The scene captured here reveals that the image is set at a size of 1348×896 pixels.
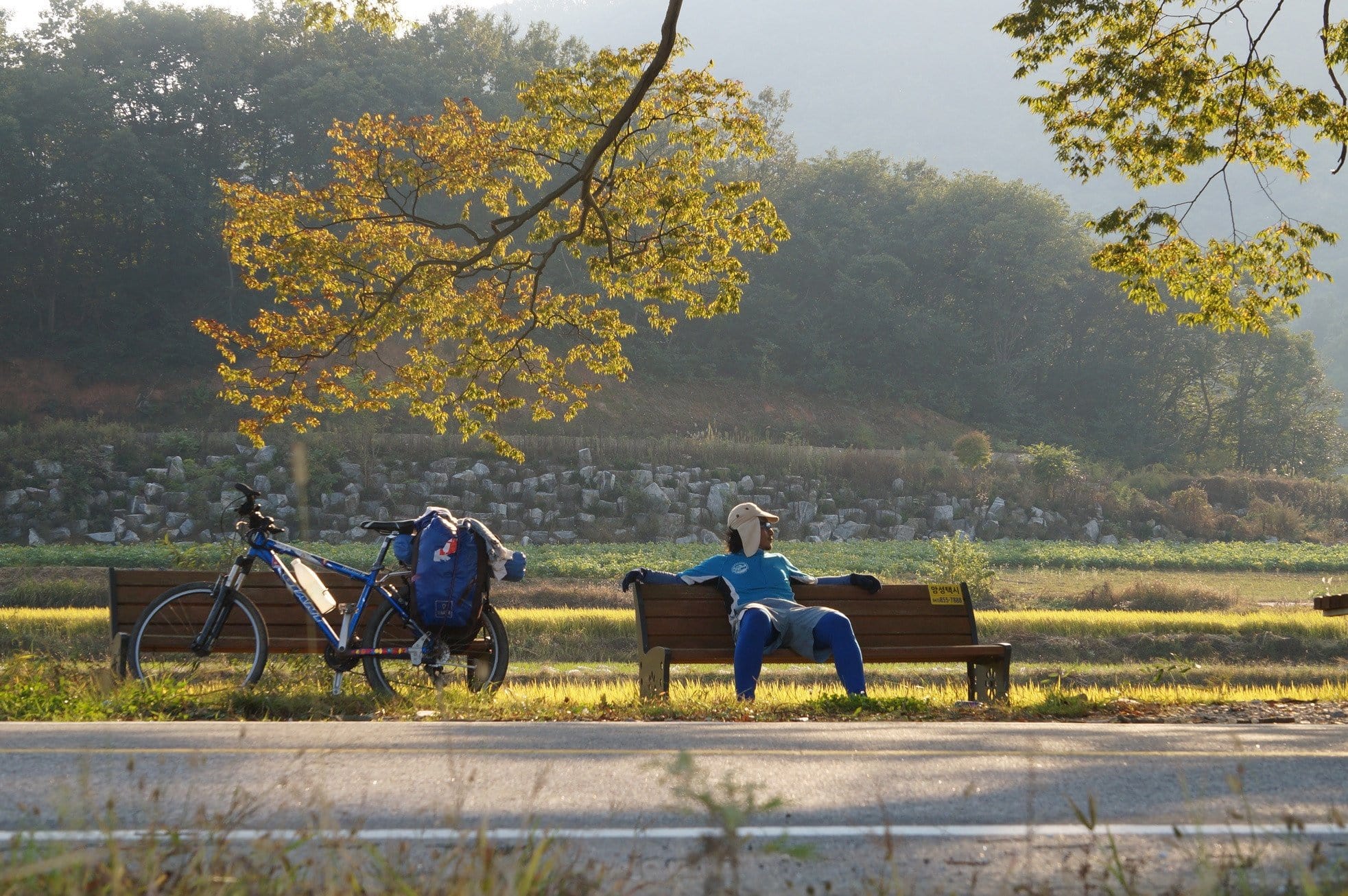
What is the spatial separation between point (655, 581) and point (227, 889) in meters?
6.05

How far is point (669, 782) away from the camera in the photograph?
14.6 feet

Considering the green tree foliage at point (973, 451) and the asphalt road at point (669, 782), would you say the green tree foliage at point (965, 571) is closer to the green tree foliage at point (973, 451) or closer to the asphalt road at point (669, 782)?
the asphalt road at point (669, 782)

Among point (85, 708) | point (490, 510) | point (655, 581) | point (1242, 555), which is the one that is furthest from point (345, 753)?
point (1242, 555)

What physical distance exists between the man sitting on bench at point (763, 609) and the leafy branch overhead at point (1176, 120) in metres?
6.33

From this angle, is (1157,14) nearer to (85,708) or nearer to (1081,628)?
(1081,628)

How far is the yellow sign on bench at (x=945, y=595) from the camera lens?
9.57m

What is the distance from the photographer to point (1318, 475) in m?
67.9

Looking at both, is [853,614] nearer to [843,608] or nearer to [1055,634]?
[843,608]

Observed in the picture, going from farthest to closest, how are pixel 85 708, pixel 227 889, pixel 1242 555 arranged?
pixel 1242 555
pixel 85 708
pixel 227 889

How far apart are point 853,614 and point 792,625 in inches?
37.2

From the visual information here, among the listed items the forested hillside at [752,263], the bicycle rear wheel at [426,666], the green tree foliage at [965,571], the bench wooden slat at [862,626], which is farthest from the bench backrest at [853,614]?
the forested hillside at [752,263]

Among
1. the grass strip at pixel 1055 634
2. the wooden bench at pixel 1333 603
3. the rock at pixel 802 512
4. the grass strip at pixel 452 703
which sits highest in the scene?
the wooden bench at pixel 1333 603

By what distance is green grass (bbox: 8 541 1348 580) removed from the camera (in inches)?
989

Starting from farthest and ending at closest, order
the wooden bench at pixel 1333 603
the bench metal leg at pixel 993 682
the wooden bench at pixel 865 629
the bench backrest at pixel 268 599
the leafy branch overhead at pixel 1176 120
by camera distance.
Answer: the leafy branch overhead at pixel 1176 120 < the wooden bench at pixel 1333 603 < the bench metal leg at pixel 993 682 < the wooden bench at pixel 865 629 < the bench backrest at pixel 268 599
